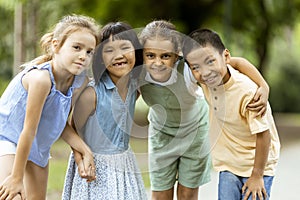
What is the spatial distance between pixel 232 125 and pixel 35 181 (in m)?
1.17

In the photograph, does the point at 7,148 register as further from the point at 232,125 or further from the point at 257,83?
the point at 257,83

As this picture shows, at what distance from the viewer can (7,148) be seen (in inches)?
130

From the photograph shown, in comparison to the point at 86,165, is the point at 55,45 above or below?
above

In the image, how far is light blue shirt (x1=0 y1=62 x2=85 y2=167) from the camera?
10.8 ft

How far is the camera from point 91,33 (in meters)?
3.33

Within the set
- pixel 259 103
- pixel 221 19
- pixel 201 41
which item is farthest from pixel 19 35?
pixel 221 19

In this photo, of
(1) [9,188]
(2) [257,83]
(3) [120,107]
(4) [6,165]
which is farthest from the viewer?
(2) [257,83]

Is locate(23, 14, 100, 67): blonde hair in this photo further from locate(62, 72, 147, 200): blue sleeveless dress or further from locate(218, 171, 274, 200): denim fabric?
locate(218, 171, 274, 200): denim fabric

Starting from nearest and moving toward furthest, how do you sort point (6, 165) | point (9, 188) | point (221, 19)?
1. point (9, 188)
2. point (6, 165)
3. point (221, 19)

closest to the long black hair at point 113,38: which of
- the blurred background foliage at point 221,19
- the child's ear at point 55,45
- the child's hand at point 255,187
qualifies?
the child's ear at point 55,45

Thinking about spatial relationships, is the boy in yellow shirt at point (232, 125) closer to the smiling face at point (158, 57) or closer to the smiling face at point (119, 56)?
the smiling face at point (158, 57)

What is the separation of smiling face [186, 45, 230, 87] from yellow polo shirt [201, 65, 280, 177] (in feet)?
0.24

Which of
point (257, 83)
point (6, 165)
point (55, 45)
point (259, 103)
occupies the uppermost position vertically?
point (55, 45)

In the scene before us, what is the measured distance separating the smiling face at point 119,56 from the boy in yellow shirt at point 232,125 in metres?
0.32
